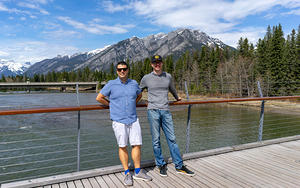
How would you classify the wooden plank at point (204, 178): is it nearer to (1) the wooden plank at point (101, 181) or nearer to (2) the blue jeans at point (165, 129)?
(2) the blue jeans at point (165, 129)

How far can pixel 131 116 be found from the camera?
2.56 metres

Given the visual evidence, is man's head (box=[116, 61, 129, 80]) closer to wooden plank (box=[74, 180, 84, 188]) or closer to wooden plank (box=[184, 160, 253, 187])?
wooden plank (box=[74, 180, 84, 188])

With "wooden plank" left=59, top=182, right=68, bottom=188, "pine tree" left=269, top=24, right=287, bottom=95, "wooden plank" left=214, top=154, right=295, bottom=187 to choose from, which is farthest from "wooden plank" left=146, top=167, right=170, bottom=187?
"pine tree" left=269, top=24, right=287, bottom=95

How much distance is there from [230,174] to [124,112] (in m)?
1.57

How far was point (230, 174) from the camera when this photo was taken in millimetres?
2814

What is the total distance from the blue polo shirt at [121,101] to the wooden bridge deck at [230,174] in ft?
2.44

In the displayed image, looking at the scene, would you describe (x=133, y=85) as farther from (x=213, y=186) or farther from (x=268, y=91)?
(x=268, y=91)

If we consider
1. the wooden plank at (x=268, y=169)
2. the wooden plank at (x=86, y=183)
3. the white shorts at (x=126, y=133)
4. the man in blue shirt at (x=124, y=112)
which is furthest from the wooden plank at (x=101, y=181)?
the wooden plank at (x=268, y=169)

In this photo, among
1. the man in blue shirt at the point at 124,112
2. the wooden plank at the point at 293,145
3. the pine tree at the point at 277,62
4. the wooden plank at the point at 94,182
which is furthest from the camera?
the pine tree at the point at 277,62

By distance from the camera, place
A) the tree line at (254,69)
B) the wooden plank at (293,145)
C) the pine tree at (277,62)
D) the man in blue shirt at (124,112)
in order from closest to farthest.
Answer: the man in blue shirt at (124,112)
the wooden plank at (293,145)
the tree line at (254,69)
the pine tree at (277,62)

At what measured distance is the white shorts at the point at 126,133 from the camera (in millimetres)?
2520

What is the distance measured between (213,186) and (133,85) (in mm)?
1454

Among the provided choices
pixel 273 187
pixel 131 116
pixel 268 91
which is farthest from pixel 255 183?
pixel 268 91

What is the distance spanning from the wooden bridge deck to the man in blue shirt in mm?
275
